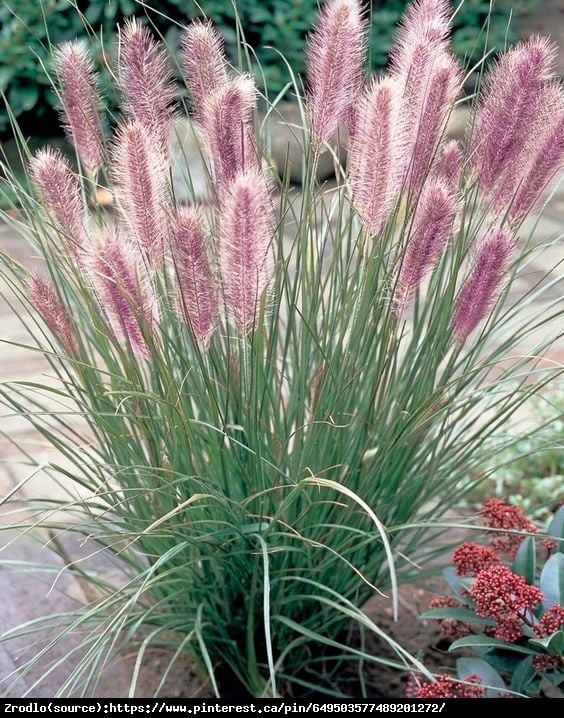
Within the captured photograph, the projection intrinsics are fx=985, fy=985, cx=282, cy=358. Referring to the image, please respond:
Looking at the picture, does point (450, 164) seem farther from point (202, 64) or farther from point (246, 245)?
point (246, 245)

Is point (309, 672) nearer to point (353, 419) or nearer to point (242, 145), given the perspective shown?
point (353, 419)

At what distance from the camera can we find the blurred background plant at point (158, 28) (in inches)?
184

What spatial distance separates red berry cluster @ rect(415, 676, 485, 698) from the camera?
1497 mm

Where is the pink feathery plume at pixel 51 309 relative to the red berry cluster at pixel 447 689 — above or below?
above

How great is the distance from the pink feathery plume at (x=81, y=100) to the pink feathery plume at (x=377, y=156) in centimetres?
48

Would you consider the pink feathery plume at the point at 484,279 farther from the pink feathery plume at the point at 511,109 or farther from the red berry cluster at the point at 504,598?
the red berry cluster at the point at 504,598

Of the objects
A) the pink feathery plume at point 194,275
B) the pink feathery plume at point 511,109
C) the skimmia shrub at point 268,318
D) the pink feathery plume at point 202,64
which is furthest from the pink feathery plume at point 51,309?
the pink feathery plume at point 511,109

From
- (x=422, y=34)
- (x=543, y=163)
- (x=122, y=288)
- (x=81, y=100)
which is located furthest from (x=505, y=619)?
(x=81, y=100)

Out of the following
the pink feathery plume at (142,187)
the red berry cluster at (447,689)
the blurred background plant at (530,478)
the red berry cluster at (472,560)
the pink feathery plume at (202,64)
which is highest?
the pink feathery plume at (202,64)

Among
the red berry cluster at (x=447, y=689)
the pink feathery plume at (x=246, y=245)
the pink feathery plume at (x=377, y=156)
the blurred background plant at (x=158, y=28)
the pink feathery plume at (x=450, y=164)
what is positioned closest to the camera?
the pink feathery plume at (x=246, y=245)

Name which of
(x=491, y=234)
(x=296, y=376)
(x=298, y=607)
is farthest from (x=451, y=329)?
(x=298, y=607)

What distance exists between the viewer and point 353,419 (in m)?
1.61

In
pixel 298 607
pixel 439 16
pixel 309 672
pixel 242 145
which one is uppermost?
pixel 439 16
